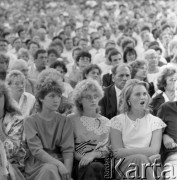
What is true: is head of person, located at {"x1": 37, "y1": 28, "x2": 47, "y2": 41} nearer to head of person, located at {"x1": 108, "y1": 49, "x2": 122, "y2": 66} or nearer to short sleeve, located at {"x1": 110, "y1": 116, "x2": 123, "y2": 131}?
head of person, located at {"x1": 108, "y1": 49, "x2": 122, "y2": 66}

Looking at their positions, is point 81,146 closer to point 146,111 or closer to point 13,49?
point 146,111

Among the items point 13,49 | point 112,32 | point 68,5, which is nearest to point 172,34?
point 112,32

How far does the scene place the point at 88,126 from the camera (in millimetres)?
5543

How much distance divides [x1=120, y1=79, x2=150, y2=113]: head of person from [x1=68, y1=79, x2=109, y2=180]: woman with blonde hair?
0.28 m

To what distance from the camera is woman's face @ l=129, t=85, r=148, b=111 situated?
537cm

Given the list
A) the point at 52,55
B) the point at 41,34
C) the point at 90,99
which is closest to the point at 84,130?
the point at 90,99

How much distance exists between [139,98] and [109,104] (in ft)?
4.34

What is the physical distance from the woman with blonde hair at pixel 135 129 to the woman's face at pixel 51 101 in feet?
1.94

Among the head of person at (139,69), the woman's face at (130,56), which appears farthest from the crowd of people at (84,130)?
the woman's face at (130,56)

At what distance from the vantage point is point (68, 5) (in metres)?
20.6

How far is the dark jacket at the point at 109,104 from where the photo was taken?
6.58m

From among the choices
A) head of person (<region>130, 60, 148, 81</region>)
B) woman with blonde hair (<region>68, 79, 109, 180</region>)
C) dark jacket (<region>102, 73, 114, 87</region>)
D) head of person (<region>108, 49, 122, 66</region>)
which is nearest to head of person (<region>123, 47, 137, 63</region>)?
head of person (<region>108, 49, 122, 66</region>)

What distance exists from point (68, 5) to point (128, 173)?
53.1 feet

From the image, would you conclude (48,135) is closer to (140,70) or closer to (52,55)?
(140,70)
